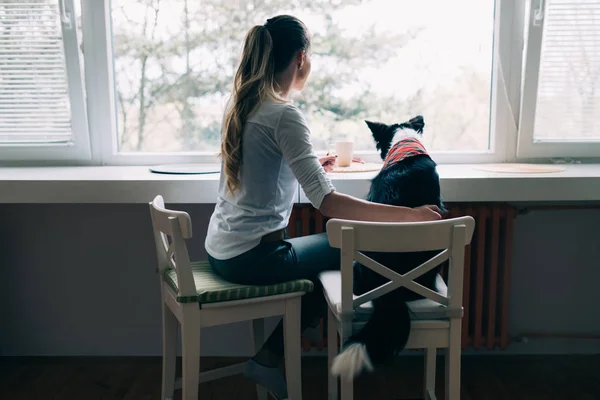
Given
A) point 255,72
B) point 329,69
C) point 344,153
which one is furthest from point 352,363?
point 329,69

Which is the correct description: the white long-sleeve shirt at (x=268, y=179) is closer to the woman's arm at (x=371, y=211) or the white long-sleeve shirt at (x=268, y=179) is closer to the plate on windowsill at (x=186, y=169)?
the woman's arm at (x=371, y=211)

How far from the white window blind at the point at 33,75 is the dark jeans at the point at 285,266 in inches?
40.7

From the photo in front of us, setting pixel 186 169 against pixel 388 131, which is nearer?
pixel 388 131

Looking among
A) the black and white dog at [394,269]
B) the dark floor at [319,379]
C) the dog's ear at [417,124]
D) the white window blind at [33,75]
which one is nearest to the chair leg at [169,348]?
the dark floor at [319,379]

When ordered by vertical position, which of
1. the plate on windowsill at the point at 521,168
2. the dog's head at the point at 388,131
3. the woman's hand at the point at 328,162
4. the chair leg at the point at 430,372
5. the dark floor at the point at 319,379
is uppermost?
the dog's head at the point at 388,131

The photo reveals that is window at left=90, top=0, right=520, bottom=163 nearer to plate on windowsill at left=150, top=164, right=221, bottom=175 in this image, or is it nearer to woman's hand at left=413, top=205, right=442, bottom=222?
plate on windowsill at left=150, top=164, right=221, bottom=175

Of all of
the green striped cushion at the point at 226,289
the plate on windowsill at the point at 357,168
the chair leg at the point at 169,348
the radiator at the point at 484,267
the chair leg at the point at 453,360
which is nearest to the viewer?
the chair leg at the point at 453,360

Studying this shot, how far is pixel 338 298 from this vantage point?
4.41 ft

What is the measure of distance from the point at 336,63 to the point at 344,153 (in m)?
0.43

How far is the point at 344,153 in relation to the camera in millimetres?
1897

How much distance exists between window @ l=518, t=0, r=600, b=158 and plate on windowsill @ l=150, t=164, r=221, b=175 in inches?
46.4

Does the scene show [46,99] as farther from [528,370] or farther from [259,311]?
[528,370]

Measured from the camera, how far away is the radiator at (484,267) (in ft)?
6.50

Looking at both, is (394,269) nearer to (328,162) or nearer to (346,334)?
(346,334)
